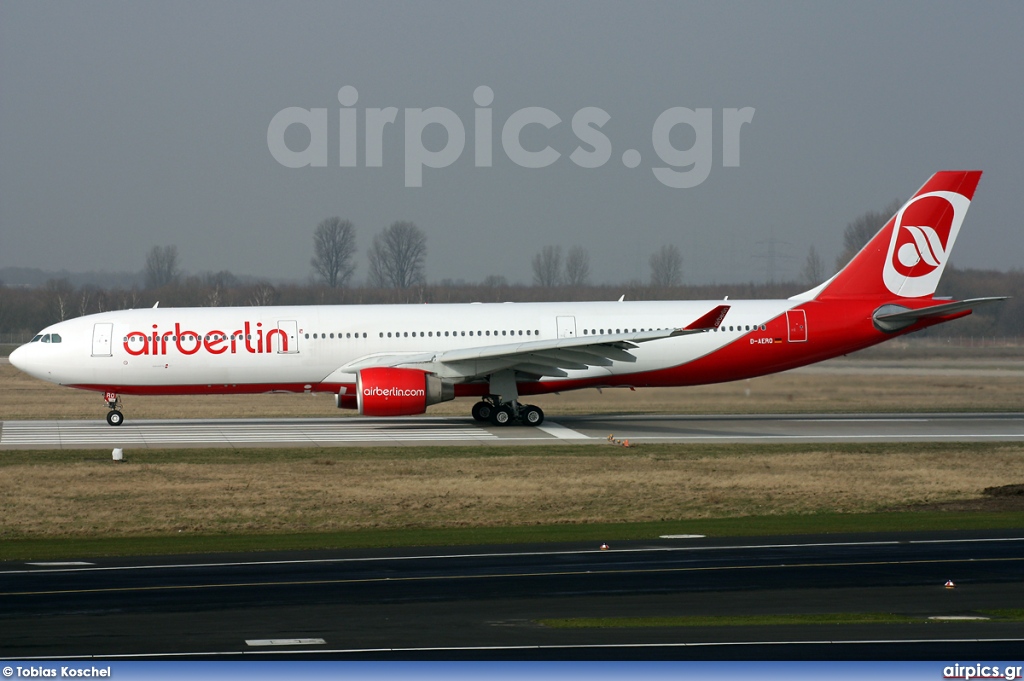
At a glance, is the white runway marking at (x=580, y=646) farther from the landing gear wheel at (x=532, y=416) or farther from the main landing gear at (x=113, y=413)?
the main landing gear at (x=113, y=413)

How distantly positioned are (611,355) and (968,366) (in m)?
31.4

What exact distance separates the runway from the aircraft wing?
5.70ft

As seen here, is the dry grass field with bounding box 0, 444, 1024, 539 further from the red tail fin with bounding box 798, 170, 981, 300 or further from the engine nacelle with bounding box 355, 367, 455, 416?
the red tail fin with bounding box 798, 170, 981, 300

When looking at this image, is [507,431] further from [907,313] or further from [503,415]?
[907,313]

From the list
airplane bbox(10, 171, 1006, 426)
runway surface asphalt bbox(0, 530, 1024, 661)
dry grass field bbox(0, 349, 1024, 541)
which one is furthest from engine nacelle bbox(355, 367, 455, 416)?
runway surface asphalt bbox(0, 530, 1024, 661)

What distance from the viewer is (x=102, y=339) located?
105ft

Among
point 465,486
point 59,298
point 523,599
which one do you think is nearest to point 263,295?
point 59,298

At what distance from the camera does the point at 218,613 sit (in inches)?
433

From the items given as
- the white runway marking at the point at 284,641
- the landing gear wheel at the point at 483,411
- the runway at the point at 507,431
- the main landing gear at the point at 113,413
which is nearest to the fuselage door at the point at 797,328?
the runway at the point at 507,431

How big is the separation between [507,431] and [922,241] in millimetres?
13942

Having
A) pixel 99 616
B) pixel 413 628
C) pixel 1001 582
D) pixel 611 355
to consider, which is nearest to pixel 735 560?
pixel 1001 582

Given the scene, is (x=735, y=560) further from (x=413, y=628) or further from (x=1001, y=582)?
(x=413, y=628)

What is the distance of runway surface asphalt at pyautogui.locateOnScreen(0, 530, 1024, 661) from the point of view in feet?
31.5

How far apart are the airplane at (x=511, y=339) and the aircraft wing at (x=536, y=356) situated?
0.06m
